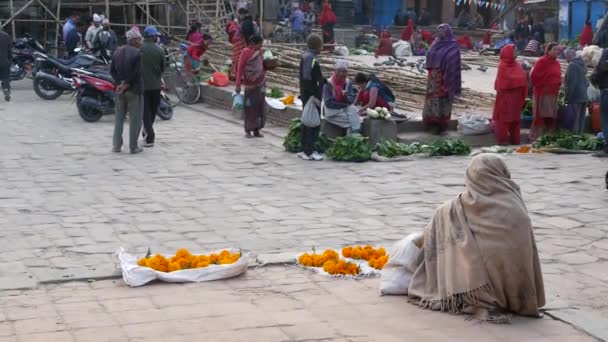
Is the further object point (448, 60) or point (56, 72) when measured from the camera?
point (56, 72)

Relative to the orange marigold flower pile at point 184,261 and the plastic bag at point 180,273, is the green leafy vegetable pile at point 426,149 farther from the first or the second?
the plastic bag at point 180,273

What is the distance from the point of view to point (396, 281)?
245 inches

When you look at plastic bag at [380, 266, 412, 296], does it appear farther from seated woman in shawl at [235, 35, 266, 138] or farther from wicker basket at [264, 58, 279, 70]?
wicker basket at [264, 58, 279, 70]

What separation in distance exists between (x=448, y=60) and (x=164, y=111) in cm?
485

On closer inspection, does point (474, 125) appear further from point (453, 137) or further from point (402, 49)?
point (402, 49)

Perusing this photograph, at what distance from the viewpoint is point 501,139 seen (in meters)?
13.3

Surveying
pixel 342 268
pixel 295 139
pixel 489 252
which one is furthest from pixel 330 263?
pixel 295 139

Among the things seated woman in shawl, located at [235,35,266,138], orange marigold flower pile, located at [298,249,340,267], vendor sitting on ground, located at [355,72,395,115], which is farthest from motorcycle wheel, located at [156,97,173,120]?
orange marigold flower pile, located at [298,249,340,267]

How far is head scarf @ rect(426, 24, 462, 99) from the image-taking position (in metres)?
12.9

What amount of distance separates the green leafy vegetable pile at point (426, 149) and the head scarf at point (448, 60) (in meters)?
0.91

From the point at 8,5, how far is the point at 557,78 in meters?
15.3

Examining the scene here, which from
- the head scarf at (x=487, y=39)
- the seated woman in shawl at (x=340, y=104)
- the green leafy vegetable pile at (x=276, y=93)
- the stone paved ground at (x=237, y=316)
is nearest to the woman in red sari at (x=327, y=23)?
the head scarf at (x=487, y=39)

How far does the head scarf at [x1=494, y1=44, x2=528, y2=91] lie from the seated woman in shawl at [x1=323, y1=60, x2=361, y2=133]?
7.06ft

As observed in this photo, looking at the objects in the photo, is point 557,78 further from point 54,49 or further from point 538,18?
point 538,18
